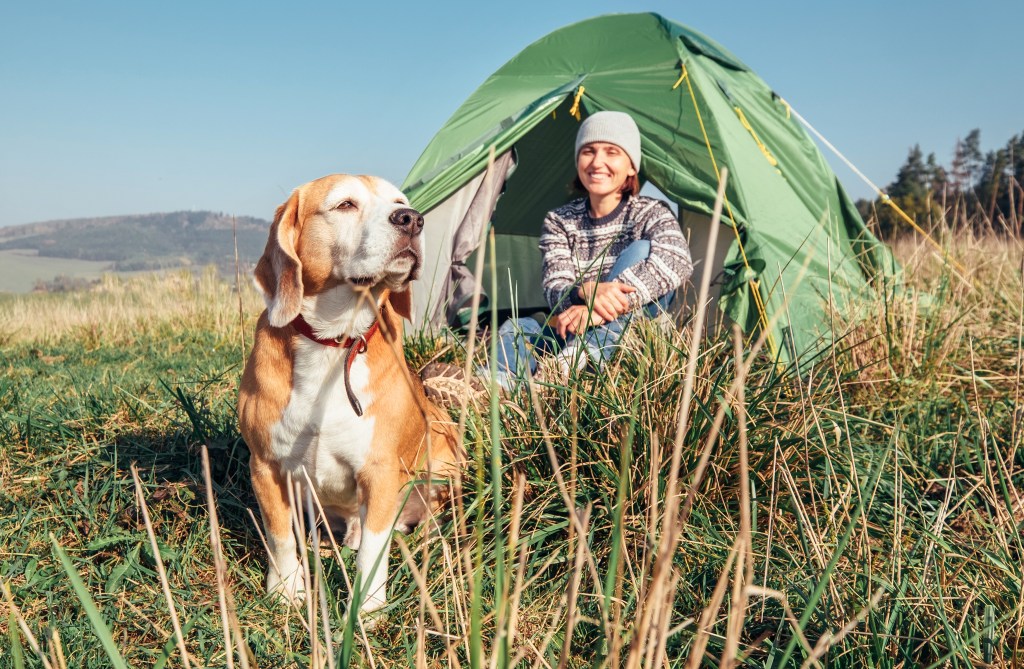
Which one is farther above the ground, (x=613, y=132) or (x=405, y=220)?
(x=613, y=132)

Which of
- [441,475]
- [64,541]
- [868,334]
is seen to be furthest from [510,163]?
[64,541]

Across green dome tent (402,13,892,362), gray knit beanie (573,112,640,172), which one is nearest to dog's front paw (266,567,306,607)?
green dome tent (402,13,892,362)

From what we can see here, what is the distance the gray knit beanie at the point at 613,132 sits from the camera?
401 centimetres

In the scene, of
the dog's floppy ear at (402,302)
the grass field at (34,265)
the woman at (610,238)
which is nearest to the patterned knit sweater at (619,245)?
the woman at (610,238)

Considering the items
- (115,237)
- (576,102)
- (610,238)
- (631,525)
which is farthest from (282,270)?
(115,237)

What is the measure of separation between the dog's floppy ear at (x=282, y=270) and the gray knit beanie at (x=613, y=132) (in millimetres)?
2253

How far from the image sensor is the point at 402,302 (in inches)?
95.5

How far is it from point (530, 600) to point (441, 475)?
1.83ft

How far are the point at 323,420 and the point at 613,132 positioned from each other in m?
2.67

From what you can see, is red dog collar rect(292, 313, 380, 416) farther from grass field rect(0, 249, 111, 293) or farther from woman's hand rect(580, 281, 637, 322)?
grass field rect(0, 249, 111, 293)

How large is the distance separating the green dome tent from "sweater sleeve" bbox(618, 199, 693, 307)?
0.31 m

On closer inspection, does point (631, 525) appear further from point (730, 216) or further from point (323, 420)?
point (730, 216)

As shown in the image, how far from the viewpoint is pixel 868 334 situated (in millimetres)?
3086

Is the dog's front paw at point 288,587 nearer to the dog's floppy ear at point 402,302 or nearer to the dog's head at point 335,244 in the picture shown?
the dog's head at point 335,244
